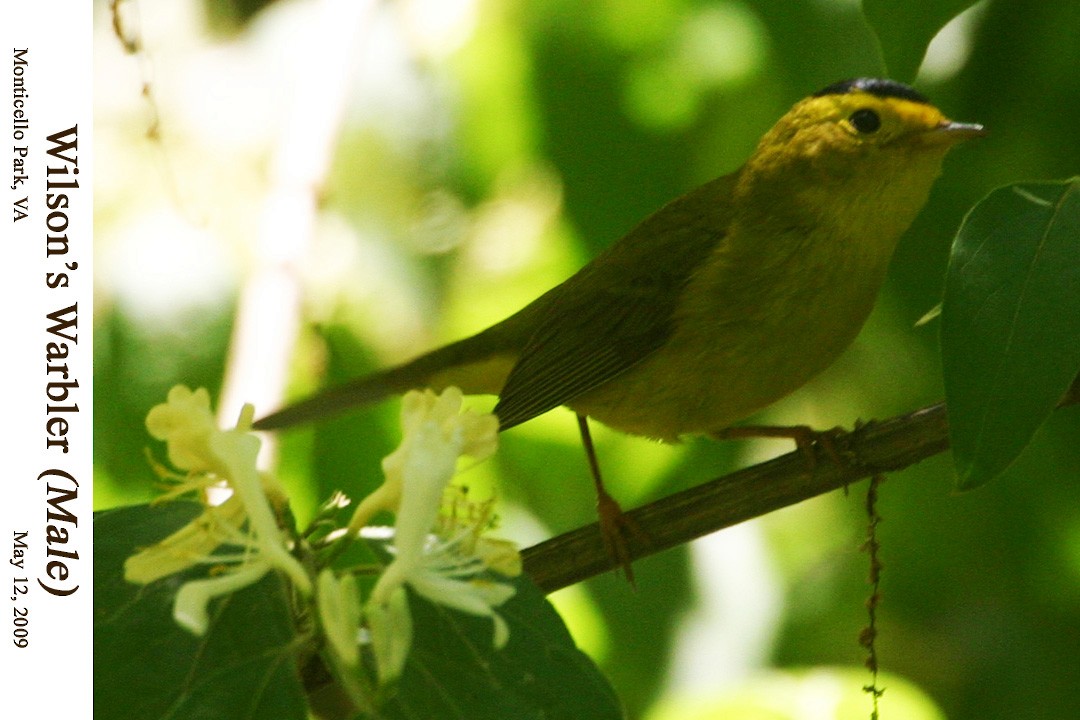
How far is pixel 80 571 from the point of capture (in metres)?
1.25

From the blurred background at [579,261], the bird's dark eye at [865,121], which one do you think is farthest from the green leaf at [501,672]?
the bird's dark eye at [865,121]

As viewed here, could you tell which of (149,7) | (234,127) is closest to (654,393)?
(234,127)

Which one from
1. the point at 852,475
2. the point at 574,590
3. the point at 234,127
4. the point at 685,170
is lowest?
the point at 852,475

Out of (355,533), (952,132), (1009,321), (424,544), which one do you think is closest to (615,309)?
(952,132)

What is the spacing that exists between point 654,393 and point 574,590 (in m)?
0.47

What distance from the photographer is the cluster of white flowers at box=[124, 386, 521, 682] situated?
39.8 inches

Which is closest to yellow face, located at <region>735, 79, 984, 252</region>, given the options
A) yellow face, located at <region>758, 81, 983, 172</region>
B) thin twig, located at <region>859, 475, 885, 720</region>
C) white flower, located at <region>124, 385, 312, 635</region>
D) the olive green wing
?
yellow face, located at <region>758, 81, 983, 172</region>

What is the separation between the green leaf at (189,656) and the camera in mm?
1102

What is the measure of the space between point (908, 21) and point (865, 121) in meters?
0.84

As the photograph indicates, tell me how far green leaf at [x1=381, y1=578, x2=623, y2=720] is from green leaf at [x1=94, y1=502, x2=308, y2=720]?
0.12 m

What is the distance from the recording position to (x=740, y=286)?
2615mm

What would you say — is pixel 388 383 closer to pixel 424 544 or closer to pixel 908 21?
pixel 908 21

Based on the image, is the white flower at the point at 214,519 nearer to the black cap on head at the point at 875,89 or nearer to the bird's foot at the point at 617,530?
the bird's foot at the point at 617,530

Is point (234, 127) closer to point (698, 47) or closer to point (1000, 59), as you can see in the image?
point (698, 47)
